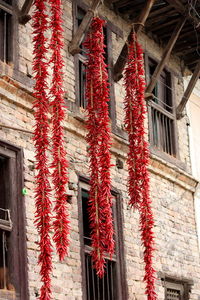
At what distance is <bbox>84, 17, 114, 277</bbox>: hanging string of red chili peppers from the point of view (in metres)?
7.39

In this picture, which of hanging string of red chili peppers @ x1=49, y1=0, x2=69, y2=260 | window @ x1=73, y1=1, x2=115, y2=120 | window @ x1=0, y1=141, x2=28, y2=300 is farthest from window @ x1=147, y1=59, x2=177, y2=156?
hanging string of red chili peppers @ x1=49, y1=0, x2=69, y2=260

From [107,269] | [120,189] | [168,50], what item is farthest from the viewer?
[168,50]

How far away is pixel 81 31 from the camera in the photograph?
1027 cm

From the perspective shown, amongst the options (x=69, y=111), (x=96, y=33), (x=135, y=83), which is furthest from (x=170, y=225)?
(x=96, y=33)

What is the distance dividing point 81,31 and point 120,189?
2243mm

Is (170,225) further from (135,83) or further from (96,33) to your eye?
(96,33)

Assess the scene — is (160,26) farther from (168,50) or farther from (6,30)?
(6,30)

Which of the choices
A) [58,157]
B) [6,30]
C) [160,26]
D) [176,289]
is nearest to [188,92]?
[160,26]

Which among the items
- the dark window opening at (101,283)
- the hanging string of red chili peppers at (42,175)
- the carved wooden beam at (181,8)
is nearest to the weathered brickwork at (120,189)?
the dark window opening at (101,283)

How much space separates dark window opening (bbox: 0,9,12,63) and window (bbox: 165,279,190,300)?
4.33 meters

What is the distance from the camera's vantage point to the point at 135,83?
8680 mm

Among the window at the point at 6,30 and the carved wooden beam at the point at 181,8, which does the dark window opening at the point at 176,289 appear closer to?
the carved wooden beam at the point at 181,8

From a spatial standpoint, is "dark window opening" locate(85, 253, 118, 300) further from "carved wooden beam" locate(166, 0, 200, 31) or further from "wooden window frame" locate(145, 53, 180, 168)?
"carved wooden beam" locate(166, 0, 200, 31)

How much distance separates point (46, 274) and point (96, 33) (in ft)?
8.61
